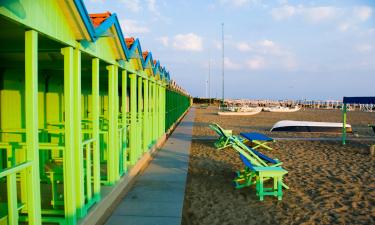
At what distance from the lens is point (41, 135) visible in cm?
632

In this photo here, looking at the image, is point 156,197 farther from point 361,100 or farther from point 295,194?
point 361,100

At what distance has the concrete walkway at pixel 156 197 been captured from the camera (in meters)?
4.64

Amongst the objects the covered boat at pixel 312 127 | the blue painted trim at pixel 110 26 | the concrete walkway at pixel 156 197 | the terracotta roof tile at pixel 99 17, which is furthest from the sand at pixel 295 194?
the covered boat at pixel 312 127

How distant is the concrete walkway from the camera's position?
15.2 ft

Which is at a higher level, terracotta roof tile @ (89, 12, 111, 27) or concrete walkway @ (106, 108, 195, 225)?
terracotta roof tile @ (89, 12, 111, 27)

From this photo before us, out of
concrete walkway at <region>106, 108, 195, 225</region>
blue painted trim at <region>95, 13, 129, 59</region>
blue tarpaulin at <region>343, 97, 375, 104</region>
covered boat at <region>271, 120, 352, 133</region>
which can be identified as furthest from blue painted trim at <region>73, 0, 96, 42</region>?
covered boat at <region>271, 120, 352, 133</region>

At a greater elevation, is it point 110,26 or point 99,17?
point 99,17

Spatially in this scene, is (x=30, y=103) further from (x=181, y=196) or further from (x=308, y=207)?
(x=308, y=207)

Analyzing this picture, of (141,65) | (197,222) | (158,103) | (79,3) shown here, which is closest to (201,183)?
(197,222)

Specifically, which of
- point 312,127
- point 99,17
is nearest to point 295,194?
point 99,17

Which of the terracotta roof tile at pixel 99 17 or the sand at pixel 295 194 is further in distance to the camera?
the sand at pixel 295 194

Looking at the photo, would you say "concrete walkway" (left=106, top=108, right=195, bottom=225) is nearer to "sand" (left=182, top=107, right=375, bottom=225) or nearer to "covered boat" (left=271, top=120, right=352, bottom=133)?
"sand" (left=182, top=107, right=375, bottom=225)

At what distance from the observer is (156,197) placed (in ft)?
18.6

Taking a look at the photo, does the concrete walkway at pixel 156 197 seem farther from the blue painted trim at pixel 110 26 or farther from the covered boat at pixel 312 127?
the covered boat at pixel 312 127
